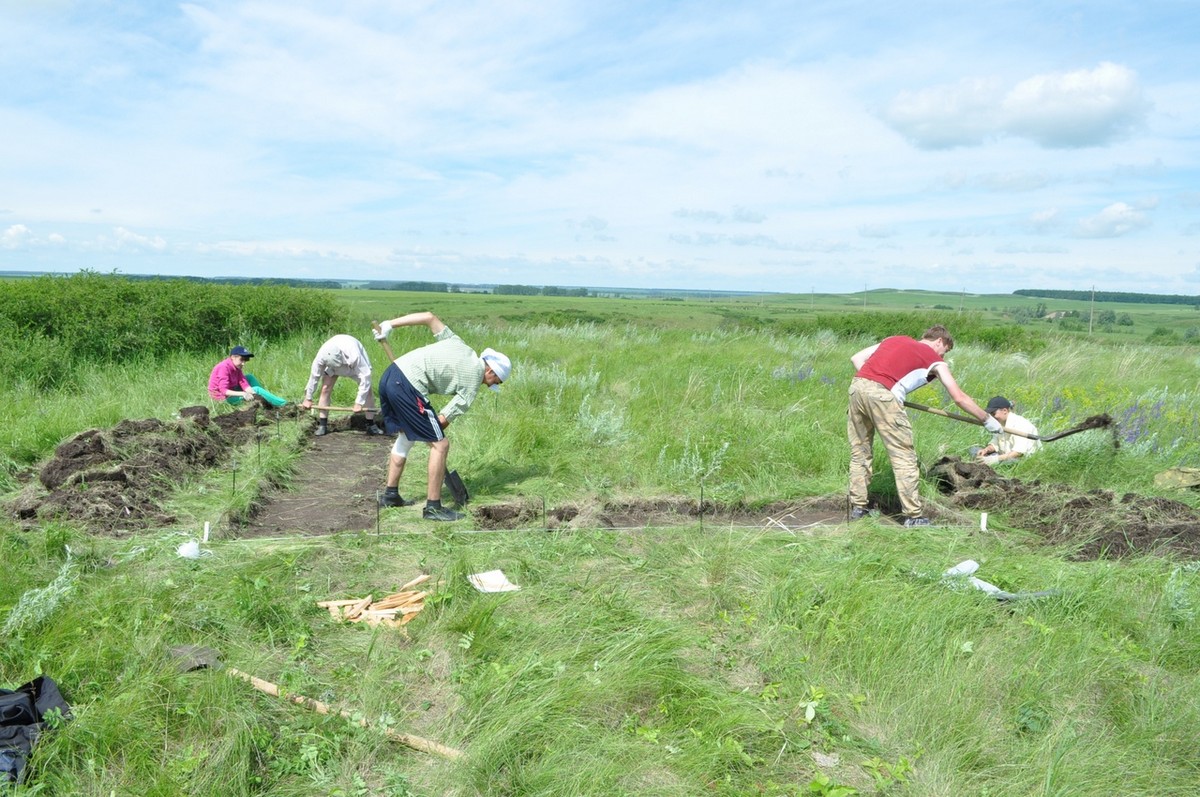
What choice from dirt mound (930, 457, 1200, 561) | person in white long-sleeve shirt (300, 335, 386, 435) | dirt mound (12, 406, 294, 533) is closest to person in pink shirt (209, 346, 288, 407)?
person in white long-sleeve shirt (300, 335, 386, 435)

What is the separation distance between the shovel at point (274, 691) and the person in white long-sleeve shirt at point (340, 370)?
5.39 m

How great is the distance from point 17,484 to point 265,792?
470 centimetres

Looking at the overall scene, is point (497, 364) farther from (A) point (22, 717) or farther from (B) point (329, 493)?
(A) point (22, 717)

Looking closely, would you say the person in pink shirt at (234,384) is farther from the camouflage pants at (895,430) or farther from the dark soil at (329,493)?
the camouflage pants at (895,430)

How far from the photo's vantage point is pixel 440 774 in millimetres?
2873

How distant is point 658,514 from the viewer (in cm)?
618

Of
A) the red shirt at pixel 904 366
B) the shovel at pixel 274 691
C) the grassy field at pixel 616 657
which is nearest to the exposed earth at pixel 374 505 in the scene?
the grassy field at pixel 616 657

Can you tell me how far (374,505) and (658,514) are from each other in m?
2.20

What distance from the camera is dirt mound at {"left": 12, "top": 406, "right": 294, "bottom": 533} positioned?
5.34m

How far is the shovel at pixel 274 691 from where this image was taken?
3.02 metres

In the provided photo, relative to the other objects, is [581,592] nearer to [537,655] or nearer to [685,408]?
[537,655]

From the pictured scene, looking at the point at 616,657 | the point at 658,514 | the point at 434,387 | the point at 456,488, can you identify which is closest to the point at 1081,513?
the point at 658,514

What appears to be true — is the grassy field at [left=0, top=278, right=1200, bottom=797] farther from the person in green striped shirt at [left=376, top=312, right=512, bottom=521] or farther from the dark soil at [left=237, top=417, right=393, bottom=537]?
the person in green striped shirt at [left=376, top=312, right=512, bottom=521]

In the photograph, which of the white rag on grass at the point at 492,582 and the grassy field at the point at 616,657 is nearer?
the grassy field at the point at 616,657
